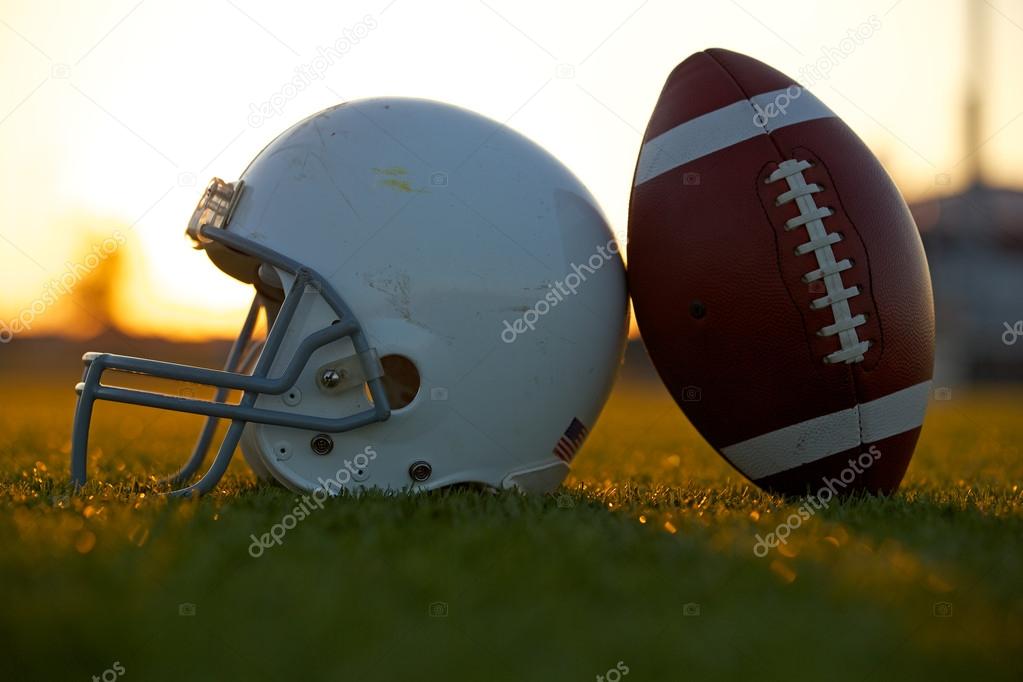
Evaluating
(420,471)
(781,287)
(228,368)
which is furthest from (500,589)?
(228,368)

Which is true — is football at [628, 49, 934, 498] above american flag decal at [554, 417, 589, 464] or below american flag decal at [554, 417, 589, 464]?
above

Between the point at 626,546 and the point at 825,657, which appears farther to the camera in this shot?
the point at 626,546

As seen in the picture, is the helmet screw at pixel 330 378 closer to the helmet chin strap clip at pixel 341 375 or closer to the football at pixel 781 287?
the helmet chin strap clip at pixel 341 375

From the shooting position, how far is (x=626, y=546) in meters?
2.09

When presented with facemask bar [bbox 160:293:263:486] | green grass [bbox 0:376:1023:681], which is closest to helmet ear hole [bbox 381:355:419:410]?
green grass [bbox 0:376:1023:681]

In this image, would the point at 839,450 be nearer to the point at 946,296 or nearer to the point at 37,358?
the point at 946,296

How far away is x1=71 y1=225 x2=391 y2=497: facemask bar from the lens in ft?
8.08

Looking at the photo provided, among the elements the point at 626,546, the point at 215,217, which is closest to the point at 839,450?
the point at 626,546

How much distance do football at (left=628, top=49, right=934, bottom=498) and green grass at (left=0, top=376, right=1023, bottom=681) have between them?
0.21 meters

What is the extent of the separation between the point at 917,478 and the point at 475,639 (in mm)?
2724

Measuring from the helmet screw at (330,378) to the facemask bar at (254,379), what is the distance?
0.08 metres

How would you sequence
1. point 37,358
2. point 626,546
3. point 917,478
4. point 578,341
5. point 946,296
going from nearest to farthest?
point 626,546
point 578,341
point 917,478
point 946,296
point 37,358

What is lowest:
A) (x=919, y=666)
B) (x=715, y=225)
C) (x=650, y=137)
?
(x=919, y=666)

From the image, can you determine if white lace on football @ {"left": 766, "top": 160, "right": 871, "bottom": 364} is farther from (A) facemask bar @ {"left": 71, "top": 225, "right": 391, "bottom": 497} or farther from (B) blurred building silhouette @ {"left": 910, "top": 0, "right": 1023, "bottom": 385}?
(B) blurred building silhouette @ {"left": 910, "top": 0, "right": 1023, "bottom": 385}
